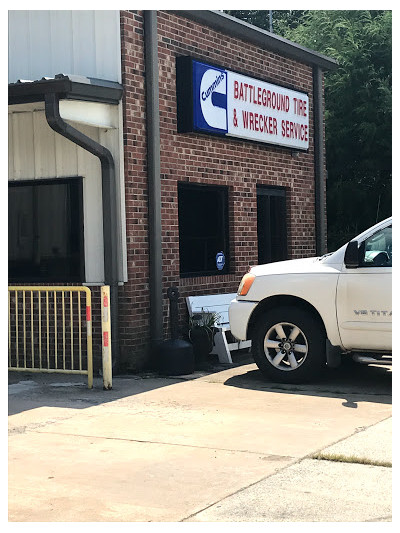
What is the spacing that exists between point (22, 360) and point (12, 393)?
221 cm

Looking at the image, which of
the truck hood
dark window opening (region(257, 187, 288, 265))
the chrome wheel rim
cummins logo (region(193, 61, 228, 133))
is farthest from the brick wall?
the chrome wheel rim

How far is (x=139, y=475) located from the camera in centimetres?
639

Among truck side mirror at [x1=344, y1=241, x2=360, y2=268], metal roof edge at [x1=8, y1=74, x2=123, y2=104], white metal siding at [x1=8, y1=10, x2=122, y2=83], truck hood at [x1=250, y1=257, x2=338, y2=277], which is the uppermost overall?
white metal siding at [x1=8, y1=10, x2=122, y2=83]

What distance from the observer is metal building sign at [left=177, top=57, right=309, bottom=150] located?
12.5 m

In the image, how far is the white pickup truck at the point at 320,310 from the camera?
987cm

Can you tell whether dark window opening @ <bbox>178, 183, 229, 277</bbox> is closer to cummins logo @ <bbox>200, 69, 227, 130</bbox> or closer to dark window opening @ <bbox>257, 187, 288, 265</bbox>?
cummins logo @ <bbox>200, 69, 227, 130</bbox>

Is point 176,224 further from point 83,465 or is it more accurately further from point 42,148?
point 83,465

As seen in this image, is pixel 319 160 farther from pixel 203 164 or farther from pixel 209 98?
pixel 209 98

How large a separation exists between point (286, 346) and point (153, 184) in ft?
9.67

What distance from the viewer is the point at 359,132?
25391 millimetres

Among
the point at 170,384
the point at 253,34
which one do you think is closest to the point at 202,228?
the point at 253,34

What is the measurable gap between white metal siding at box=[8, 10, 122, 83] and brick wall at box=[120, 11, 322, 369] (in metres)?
0.21

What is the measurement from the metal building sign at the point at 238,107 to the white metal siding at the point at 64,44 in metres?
1.32

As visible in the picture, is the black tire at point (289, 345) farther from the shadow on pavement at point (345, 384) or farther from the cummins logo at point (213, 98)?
the cummins logo at point (213, 98)
